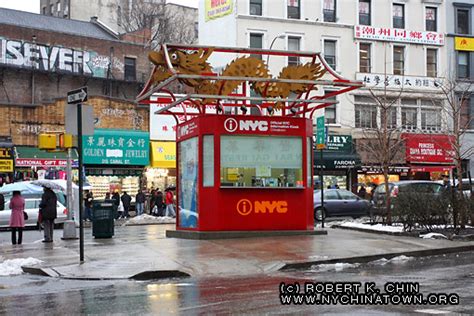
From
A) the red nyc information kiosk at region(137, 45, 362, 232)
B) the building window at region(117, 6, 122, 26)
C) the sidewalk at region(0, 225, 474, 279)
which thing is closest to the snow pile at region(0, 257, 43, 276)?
the sidewalk at region(0, 225, 474, 279)

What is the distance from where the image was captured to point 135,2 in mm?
67250

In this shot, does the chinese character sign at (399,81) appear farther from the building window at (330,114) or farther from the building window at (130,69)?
the building window at (130,69)

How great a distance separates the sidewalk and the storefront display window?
2.69 feet

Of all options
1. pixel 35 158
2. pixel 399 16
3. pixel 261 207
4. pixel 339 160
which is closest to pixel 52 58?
pixel 35 158

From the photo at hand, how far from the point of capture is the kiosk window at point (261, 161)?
18.9m

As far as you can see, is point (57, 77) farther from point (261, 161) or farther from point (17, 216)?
point (261, 161)

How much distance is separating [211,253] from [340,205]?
1662cm

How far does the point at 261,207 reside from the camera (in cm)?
1909

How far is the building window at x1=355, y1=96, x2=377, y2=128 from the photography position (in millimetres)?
45688

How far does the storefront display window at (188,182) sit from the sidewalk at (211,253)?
2.69ft

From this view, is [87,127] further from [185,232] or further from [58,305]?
[58,305]

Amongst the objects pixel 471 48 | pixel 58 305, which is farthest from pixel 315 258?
pixel 471 48

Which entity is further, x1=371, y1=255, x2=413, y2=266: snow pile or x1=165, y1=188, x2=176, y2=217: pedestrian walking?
x1=165, y1=188, x2=176, y2=217: pedestrian walking

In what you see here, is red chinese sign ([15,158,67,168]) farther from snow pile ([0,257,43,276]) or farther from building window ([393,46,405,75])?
snow pile ([0,257,43,276])
